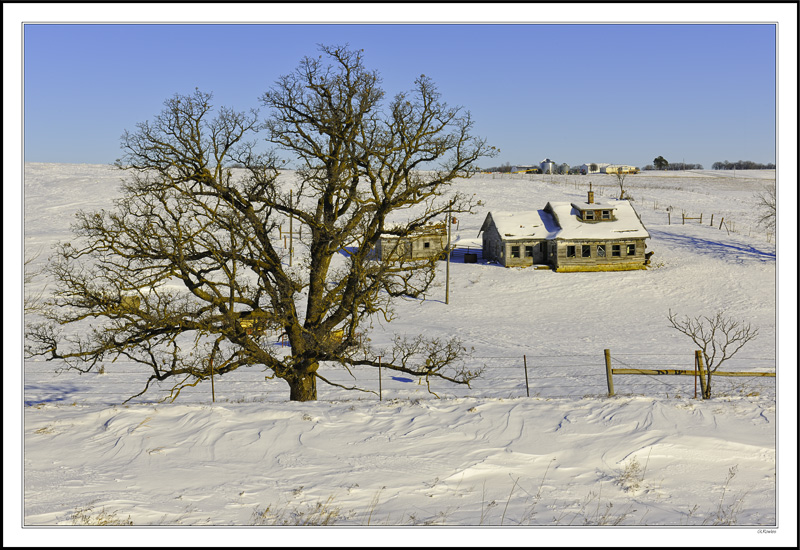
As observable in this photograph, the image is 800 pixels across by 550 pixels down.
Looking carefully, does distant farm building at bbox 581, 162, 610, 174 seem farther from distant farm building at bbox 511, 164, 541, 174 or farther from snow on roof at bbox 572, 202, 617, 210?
snow on roof at bbox 572, 202, 617, 210

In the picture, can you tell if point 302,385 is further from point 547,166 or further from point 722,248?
point 547,166

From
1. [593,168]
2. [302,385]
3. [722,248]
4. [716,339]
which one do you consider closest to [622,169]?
Answer: [593,168]

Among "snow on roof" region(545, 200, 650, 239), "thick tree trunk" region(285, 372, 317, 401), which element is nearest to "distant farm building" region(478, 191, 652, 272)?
"snow on roof" region(545, 200, 650, 239)

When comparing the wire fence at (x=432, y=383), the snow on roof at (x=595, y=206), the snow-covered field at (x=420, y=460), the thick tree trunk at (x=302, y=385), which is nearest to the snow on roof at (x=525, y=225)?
the snow on roof at (x=595, y=206)

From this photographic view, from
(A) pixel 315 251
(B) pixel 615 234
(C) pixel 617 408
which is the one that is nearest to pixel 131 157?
(A) pixel 315 251

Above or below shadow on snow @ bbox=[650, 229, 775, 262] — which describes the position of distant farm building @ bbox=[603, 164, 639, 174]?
above

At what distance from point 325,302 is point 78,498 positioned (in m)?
6.87

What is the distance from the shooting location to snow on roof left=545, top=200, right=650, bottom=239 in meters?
50.8

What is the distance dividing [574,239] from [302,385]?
39.3 m

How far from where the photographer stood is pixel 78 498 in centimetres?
923

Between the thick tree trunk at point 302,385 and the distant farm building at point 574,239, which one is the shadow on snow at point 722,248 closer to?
the distant farm building at point 574,239

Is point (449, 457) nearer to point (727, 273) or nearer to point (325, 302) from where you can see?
point (325, 302)

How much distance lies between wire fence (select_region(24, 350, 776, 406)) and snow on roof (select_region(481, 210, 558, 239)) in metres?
23.8

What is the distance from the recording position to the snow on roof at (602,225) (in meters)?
50.8
